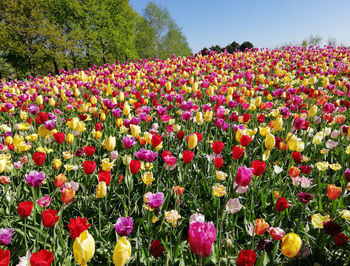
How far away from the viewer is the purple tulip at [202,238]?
87 cm

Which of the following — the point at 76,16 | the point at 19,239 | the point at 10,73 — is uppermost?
the point at 76,16

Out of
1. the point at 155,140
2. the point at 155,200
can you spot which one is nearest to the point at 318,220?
the point at 155,200

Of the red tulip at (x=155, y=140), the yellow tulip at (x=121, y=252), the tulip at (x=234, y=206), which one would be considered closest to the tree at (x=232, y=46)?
the red tulip at (x=155, y=140)

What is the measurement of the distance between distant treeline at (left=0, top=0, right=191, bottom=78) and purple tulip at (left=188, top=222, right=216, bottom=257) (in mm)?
25399

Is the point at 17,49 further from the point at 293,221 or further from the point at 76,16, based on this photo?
the point at 293,221

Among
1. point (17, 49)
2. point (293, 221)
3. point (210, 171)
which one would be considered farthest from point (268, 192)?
point (17, 49)

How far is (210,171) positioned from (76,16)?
27.7m

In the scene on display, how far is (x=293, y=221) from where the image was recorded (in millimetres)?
1831

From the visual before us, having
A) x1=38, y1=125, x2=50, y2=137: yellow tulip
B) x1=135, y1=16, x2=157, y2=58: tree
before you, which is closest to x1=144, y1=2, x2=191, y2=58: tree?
x1=135, y1=16, x2=157, y2=58: tree

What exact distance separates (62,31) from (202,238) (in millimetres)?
29834

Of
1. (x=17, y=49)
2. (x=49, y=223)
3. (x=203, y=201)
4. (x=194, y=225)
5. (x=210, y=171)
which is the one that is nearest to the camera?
(x=194, y=225)

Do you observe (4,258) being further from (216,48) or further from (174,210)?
(216,48)

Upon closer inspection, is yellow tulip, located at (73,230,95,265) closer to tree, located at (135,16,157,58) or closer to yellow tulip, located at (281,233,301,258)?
yellow tulip, located at (281,233,301,258)

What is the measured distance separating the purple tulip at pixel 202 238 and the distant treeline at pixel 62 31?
25.4 metres
